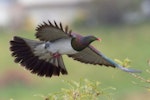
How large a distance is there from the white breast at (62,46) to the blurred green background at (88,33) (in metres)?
0.17

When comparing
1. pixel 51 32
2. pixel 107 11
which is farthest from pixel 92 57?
pixel 107 11

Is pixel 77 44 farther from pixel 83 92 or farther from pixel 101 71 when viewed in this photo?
pixel 101 71

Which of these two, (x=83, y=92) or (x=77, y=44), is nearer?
(x=83, y=92)

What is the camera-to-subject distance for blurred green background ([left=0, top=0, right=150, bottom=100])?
17.6 meters

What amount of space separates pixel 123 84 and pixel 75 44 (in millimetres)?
13752

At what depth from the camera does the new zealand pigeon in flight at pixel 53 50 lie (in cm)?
457

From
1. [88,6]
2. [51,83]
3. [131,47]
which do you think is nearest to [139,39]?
[131,47]

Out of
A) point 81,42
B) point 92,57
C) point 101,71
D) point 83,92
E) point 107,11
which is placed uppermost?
point 107,11

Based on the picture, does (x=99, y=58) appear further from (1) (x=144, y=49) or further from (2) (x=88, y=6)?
(2) (x=88, y=6)

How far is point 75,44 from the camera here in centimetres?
457

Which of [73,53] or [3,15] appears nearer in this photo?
[73,53]

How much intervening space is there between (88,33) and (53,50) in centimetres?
2349

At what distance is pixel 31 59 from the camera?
4945mm

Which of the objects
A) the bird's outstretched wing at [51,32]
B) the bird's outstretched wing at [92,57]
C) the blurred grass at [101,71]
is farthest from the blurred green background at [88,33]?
the bird's outstretched wing at [51,32]
